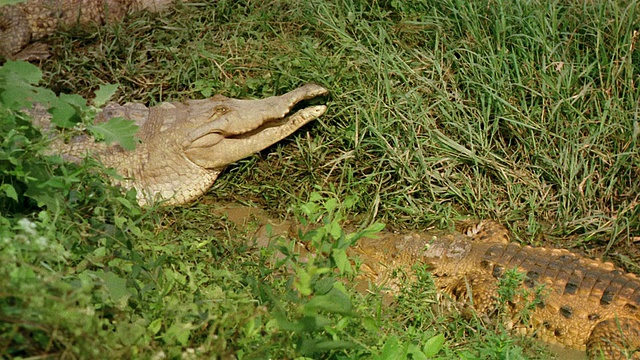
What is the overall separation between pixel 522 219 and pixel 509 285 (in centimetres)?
91

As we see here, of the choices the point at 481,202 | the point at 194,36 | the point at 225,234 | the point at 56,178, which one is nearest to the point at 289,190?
the point at 225,234

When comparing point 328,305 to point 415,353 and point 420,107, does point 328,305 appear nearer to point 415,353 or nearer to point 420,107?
point 415,353

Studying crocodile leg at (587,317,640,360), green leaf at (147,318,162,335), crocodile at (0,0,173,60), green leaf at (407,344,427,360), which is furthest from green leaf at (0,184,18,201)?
crocodile at (0,0,173,60)

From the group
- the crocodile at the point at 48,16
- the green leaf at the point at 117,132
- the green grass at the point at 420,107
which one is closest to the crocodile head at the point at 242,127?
the green grass at the point at 420,107

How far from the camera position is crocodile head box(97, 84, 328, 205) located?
17.7ft

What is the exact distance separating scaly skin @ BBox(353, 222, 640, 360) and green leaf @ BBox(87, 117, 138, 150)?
2.06 m

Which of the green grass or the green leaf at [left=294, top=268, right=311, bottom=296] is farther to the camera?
the green grass

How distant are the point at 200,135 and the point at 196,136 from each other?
0.03 metres

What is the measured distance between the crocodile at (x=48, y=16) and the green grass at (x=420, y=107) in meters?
0.27

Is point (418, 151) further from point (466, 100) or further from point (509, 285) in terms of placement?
point (509, 285)

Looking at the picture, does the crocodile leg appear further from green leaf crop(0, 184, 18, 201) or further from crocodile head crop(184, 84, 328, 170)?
green leaf crop(0, 184, 18, 201)

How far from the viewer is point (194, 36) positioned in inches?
248

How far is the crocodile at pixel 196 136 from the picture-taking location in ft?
17.7

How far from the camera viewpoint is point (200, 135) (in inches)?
215
